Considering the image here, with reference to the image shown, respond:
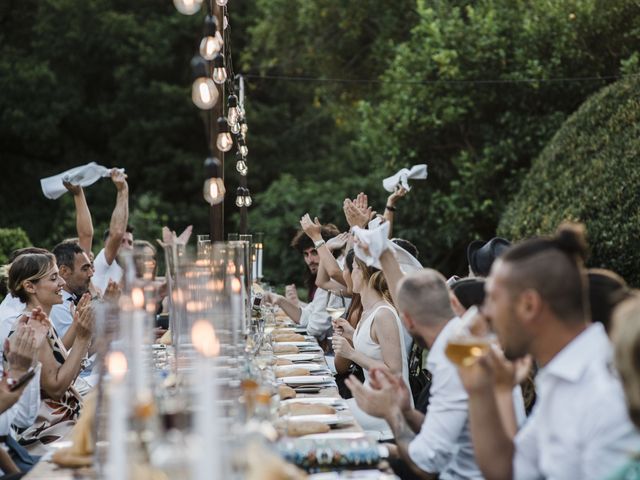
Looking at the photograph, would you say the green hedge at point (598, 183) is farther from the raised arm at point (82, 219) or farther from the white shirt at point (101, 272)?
the raised arm at point (82, 219)

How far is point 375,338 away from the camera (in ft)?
16.4

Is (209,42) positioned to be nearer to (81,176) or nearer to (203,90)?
(203,90)

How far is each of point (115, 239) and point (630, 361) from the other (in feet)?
A: 17.5

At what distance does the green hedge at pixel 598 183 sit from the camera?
871 centimetres

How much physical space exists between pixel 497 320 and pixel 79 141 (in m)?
20.5

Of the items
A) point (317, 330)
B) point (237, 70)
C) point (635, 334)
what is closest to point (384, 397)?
point (635, 334)

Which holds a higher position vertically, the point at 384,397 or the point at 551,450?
the point at 384,397

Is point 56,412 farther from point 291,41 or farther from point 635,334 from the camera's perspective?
point 291,41

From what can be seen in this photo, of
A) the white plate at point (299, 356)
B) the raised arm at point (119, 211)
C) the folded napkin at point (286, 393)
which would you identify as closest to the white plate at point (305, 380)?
the folded napkin at point (286, 393)

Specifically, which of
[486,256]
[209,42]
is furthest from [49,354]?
[486,256]

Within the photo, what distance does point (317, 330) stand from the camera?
292 inches

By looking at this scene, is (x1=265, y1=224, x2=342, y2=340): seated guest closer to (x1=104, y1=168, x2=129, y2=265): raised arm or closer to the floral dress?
(x1=104, y1=168, x2=129, y2=265): raised arm

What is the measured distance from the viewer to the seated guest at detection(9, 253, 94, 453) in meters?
4.57

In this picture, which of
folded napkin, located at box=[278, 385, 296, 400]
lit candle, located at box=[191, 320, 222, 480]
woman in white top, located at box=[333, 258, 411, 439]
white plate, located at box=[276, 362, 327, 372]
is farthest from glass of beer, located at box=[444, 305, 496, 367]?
white plate, located at box=[276, 362, 327, 372]
